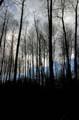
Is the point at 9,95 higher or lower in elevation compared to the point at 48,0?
lower

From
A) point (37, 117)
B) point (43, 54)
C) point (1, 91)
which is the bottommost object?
point (37, 117)

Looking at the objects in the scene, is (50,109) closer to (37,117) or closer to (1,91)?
(37,117)

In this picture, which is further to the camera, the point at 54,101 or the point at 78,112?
the point at 54,101

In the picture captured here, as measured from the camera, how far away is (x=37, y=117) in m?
6.49

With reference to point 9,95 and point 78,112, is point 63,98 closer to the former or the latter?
point 78,112

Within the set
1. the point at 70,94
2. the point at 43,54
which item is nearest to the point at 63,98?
the point at 70,94

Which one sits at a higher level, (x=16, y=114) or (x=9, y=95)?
(x=9, y=95)

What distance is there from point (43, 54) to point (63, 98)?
84.7 ft

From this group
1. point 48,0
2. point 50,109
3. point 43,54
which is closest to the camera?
point 50,109

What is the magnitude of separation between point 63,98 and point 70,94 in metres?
0.52

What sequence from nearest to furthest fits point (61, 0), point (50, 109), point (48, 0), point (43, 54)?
point (50, 109) → point (48, 0) → point (61, 0) → point (43, 54)

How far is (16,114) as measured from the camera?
6535mm

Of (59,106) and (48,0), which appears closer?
(59,106)

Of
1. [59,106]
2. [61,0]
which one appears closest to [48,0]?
[61,0]
